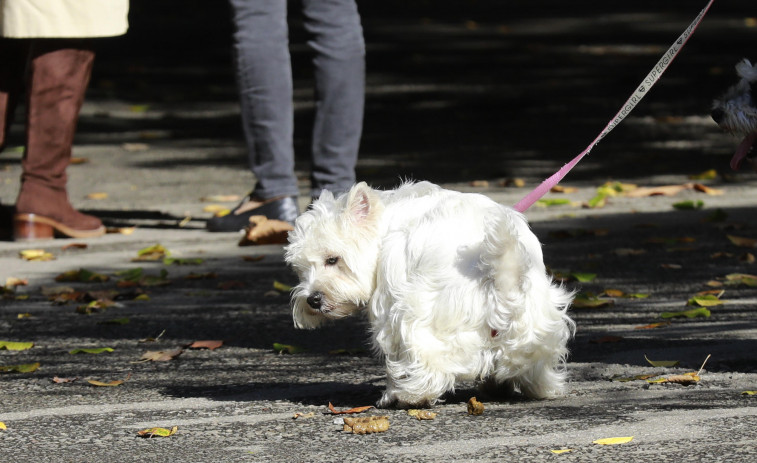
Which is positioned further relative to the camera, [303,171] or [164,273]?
[303,171]

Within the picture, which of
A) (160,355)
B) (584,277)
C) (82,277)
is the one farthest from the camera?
(82,277)

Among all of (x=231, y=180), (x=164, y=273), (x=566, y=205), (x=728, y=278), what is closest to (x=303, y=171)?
(x=231, y=180)

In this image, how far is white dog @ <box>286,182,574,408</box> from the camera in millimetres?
3926

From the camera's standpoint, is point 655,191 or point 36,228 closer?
point 36,228

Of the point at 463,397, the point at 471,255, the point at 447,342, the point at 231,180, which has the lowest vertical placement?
the point at 231,180

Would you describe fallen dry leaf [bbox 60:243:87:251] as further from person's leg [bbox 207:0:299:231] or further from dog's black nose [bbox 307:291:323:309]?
dog's black nose [bbox 307:291:323:309]

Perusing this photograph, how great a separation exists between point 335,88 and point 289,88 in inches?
10.1

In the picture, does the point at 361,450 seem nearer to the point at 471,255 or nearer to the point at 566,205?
the point at 471,255

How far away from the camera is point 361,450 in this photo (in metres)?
3.63

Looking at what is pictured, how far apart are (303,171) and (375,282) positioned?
5.36 metres

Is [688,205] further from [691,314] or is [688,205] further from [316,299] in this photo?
[316,299]

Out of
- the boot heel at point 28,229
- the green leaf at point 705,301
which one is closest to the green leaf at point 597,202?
the green leaf at point 705,301

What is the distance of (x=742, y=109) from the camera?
464 cm

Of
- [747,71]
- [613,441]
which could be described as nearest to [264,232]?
[747,71]
